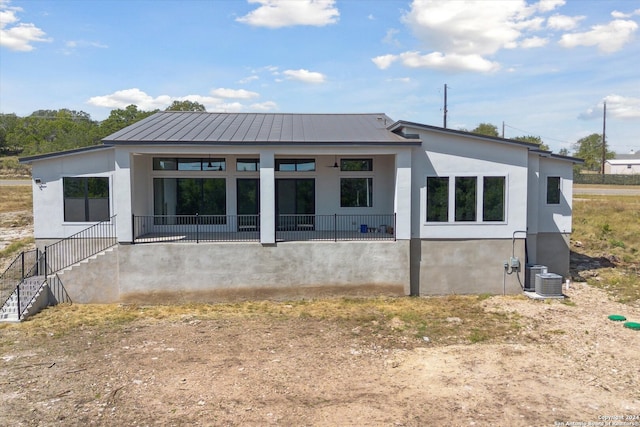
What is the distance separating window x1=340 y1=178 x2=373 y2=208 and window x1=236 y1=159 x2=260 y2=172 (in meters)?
3.33

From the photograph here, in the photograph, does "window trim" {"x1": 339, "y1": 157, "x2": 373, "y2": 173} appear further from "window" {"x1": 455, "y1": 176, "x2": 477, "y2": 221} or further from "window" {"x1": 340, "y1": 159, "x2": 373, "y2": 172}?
"window" {"x1": 455, "y1": 176, "x2": 477, "y2": 221}

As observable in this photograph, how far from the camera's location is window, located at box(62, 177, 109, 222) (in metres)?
15.5

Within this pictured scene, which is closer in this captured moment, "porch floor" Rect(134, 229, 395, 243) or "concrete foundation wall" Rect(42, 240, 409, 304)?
"concrete foundation wall" Rect(42, 240, 409, 304)

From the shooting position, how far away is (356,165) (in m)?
17.9

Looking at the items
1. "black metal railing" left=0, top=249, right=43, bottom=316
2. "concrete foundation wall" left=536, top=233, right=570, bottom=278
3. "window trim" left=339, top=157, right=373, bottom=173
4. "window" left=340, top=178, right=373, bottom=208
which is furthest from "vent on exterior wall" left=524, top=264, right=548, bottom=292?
"black metal railing" left=0, top=249, right=43, bottom=316

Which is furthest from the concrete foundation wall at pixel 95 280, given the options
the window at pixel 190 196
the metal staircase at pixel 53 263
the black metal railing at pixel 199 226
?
the window at pixel 190 196

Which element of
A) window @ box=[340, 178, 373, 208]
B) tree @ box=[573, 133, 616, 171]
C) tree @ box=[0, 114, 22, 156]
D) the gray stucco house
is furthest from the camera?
tree @ box=[573, 133, 616, 171]

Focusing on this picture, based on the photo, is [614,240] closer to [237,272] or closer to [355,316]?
[355,316]

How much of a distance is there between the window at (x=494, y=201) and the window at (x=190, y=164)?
9.02m

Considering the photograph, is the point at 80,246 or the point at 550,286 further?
the point at 80,246

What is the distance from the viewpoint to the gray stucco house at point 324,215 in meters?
14.5

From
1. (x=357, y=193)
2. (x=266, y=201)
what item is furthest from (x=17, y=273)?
(x=357, y=193)

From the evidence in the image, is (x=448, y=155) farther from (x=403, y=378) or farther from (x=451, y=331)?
(x=403, y=378)

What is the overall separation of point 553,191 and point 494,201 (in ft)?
10.2
